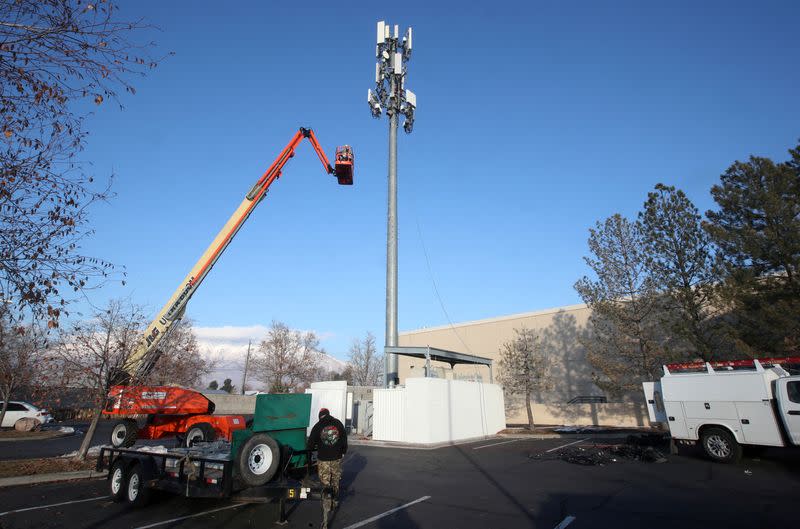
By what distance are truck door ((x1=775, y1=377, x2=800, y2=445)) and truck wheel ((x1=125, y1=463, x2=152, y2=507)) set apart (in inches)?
626

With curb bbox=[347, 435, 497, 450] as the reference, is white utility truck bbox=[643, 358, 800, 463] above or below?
above

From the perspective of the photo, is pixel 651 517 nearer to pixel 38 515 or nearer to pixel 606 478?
pixel 606 478

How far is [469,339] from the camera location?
4488 centimetres

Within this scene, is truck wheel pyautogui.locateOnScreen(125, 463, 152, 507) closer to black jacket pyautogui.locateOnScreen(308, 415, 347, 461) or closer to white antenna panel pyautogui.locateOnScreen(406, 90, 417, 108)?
black jacket pyautogui.locateOnScreen(308, 415, 347, 461)

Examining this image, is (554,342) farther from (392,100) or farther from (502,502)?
(502,502)

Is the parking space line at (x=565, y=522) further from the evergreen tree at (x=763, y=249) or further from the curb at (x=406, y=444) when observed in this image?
the evergreen tree at (x=763, y=249)

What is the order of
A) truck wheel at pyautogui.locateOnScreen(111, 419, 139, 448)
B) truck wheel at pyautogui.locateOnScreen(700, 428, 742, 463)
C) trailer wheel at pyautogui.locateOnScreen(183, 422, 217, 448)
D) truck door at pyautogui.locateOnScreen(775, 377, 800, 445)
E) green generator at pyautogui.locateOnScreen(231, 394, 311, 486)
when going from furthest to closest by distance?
truck wheel at pyautogui.locateOnScreen(111, 419, 139, 448), trailer wheel at pyautogui.locateOnScreen(183, 422, 217, 448), truck wheel at pyautogui.locateOnScreen(700, 428, 742, 463), truck door at pyautogui.locateOnScreen(775, 377, 800, 445), green generator at pyautogui.locateOnScreen(231, 394, 311, 486)

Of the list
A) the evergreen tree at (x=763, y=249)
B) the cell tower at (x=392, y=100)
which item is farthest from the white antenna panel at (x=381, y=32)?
the evergreen tree at (x=763, y=249)

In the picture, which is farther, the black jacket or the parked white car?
the parked white car

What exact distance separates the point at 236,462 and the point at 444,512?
393 cm

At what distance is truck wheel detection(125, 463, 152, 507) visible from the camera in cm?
820

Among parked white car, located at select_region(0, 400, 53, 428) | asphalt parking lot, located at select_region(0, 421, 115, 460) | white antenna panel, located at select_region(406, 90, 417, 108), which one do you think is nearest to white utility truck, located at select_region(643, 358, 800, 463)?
asphalt parking lot, located at select_region(0, 421, 115, 460)

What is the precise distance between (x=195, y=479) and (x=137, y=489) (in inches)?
79.1

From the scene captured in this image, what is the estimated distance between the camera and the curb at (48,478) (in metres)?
10.4
